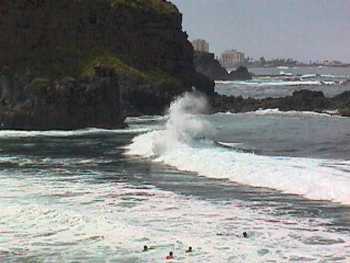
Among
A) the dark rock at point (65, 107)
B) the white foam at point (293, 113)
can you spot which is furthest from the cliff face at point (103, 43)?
the white foam at point (293, 113)

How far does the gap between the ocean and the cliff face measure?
105 ft

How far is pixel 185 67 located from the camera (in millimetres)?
102438

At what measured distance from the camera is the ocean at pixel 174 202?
53.4 ft

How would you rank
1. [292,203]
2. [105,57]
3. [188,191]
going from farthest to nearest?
[105,57] → [188,191] → [292,203]

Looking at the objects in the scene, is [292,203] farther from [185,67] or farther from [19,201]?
[185,67]

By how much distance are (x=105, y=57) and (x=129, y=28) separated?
11.5 m

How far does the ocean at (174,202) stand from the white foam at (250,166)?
55 mm

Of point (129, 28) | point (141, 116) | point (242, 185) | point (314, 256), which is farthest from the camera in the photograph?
point (129, 28)

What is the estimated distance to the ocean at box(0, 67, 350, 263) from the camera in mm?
16281

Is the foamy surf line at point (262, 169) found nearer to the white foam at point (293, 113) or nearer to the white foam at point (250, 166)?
the white foam at point (250, 166)

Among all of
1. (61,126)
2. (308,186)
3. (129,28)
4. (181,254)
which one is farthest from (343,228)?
(129,28)

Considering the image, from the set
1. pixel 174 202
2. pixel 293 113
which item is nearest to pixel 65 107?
pixel 293 113

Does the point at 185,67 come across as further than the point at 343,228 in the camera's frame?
Yes

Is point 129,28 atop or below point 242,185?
atop
